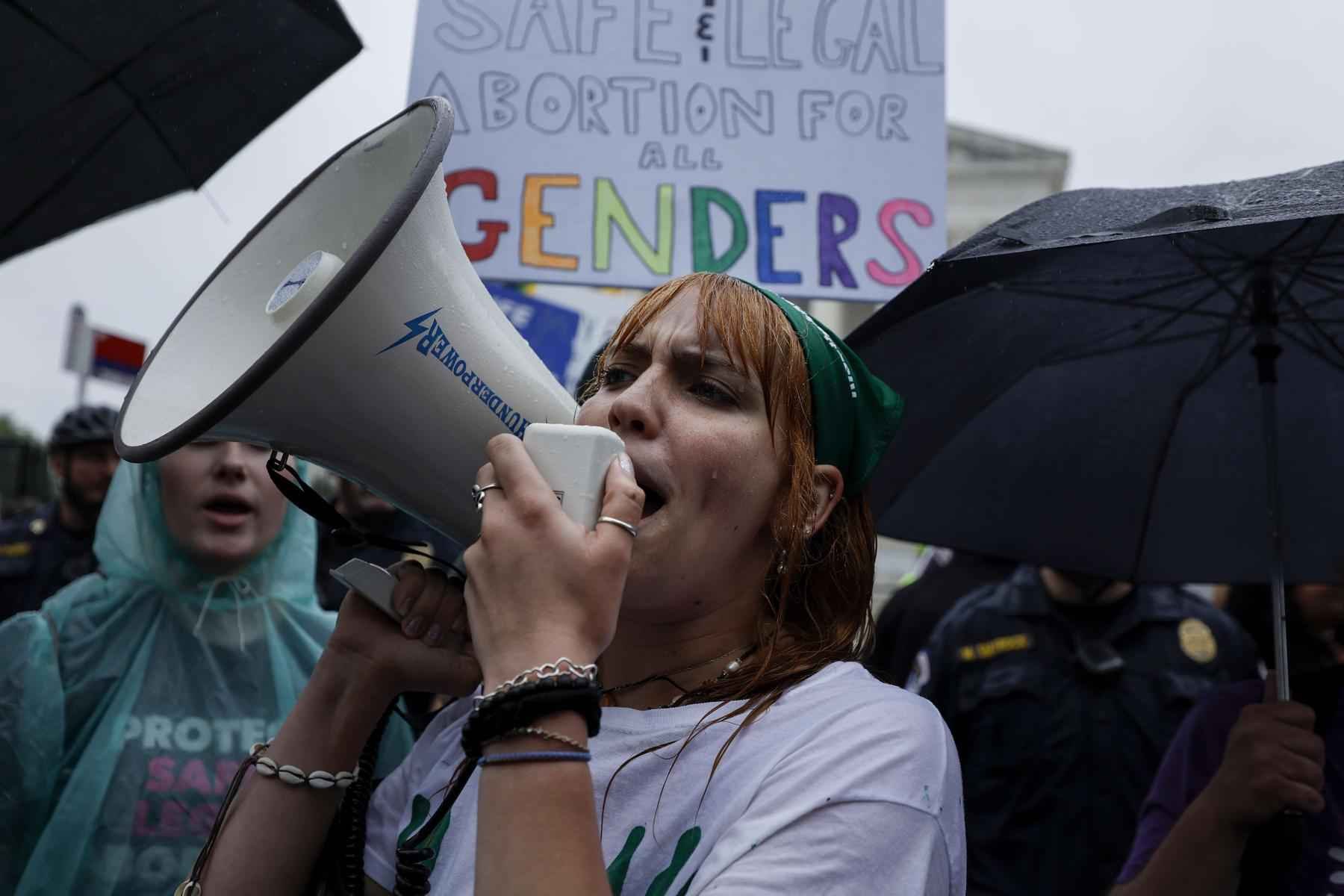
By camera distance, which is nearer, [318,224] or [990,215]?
[318,224]

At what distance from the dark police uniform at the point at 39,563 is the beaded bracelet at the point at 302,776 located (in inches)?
127

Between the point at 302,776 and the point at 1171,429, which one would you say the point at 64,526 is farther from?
the point at 1171,429

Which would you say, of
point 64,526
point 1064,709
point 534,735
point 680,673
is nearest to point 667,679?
point 680,673

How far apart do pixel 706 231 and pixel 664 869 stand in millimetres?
1800

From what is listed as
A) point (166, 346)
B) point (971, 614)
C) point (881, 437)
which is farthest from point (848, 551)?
point (971, 614)

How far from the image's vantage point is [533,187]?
282 centimetres

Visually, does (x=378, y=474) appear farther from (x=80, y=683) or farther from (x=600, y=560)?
(x=80, y=683)

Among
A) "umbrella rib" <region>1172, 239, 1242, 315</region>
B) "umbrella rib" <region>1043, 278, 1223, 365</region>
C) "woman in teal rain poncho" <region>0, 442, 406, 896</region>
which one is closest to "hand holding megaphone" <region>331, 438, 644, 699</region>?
"woman in teal rain poncho" <region>0, 442, 406, 896</region>

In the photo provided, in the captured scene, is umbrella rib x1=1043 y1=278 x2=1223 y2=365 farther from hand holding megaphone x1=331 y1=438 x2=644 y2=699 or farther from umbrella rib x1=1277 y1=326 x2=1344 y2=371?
hand holding megaphone x1=331 y1=438 x2=644 y2=699

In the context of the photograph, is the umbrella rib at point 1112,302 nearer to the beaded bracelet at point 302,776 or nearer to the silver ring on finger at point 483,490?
the silver ring on finger at point 483,490

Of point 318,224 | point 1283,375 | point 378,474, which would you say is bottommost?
point 378,474

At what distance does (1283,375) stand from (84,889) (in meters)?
2.40

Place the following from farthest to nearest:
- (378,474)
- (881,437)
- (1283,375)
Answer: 1. (1283,375)
2. (881,437)
3. (378,474)

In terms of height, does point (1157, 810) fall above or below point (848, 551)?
below
